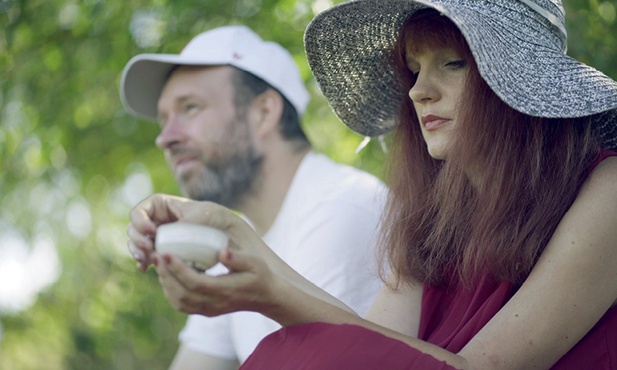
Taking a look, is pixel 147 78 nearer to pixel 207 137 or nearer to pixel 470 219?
pixel 207 137

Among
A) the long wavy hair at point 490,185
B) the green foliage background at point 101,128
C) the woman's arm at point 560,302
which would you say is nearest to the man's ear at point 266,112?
the green foliage background at point 101,128

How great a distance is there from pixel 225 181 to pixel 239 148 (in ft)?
0.50

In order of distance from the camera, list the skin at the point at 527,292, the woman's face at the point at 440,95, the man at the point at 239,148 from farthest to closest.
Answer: the man at the point at 239,148 < the woman's face at the point at 440,95 < the skin at the point at 527,292

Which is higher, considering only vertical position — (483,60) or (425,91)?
(483,60)

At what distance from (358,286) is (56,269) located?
675 cm

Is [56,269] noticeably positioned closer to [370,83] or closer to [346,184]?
[346,184]

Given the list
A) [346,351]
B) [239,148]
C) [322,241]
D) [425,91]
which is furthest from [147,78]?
[346,351]

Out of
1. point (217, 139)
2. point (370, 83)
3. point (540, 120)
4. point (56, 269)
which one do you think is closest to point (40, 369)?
point (56, 269)

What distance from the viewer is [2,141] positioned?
16.9 ft

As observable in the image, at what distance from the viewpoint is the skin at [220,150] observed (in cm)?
369

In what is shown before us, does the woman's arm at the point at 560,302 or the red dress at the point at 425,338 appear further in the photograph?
the woman's arm at the point at 560,302

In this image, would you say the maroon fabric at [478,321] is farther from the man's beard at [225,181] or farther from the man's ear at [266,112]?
the man's ear at [266,112]

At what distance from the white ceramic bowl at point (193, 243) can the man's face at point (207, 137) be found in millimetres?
2057

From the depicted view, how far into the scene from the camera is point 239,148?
3781mm
